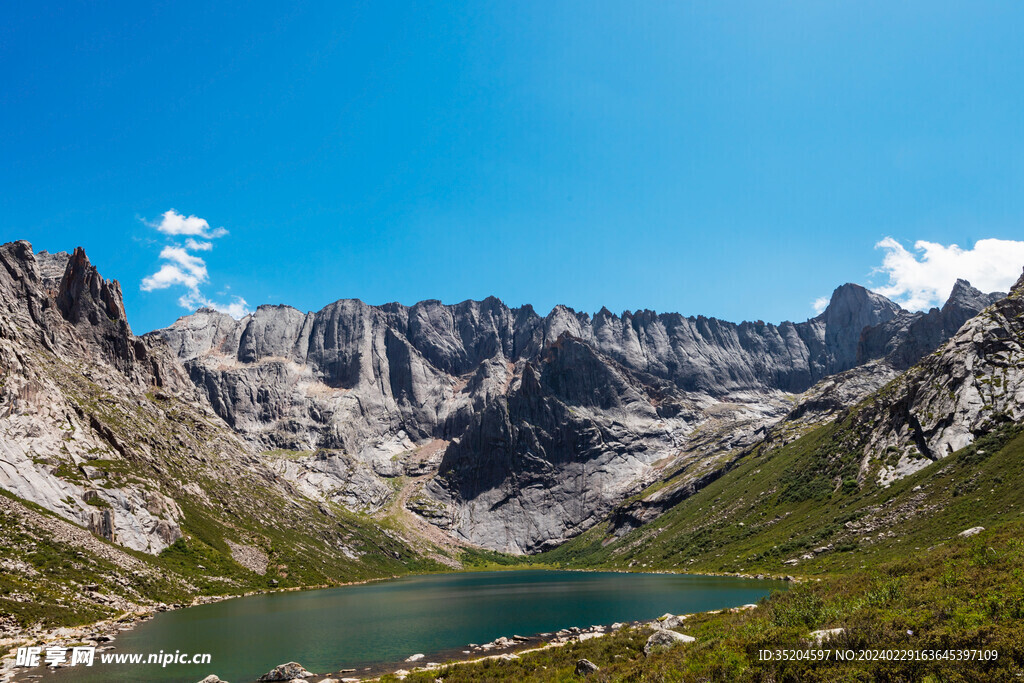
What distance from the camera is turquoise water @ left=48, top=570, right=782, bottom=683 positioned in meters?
51.3

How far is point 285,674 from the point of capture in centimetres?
4547

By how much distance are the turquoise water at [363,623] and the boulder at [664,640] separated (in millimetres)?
22719

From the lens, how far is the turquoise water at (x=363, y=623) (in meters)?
51.3

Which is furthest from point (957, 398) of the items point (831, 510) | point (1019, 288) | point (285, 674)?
point (285, 674)

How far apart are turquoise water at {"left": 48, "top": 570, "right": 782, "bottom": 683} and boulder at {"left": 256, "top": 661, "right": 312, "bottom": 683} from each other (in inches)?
76.4

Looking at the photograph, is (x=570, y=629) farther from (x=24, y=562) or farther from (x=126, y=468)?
(x=126, y=468)

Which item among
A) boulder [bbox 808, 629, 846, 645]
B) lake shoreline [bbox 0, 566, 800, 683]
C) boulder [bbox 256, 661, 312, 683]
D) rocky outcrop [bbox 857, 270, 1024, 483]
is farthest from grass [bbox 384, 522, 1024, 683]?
rocky outcrop [bbox 857, 270, 1024, 483]

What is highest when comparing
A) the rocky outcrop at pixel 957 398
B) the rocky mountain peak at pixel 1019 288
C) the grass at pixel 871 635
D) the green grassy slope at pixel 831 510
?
Answer: the rocky mountain peak at pixel 1019 288

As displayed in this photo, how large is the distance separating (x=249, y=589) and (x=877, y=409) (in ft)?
559

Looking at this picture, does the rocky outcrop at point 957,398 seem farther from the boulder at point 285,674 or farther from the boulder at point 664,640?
the boulder at point 285,674

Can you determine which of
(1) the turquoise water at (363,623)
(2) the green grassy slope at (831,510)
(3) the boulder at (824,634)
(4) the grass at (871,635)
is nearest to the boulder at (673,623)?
(4) the grass at (871,635)

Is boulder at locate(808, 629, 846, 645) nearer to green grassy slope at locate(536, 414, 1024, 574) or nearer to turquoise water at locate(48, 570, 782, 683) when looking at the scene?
turquoise water at locate(48, 570, 782, 683)

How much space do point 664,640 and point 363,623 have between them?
52141mm

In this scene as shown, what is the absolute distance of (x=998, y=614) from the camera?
24.2 metres
